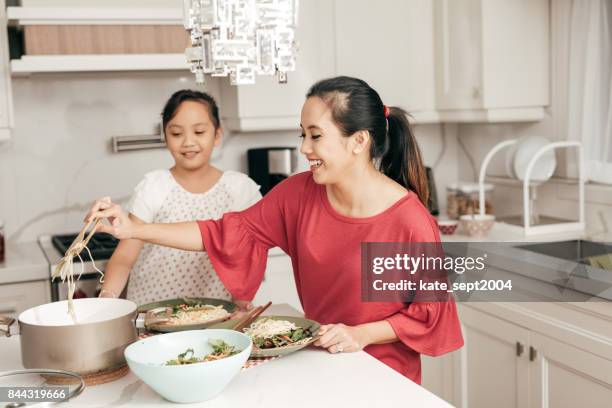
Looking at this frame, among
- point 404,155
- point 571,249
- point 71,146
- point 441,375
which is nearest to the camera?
point 404,155

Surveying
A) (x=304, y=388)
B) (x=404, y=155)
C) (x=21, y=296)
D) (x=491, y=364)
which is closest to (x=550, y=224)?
(x=491, y=364)

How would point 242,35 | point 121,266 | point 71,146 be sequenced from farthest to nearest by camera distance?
point 71,146 < point 121,266 < point 242,35

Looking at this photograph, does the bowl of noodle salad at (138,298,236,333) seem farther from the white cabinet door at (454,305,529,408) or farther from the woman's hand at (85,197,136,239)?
the white cabinet door at (454,305,529,408)

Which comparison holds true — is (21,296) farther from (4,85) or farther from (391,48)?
(391,48)

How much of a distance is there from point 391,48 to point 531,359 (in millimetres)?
1472

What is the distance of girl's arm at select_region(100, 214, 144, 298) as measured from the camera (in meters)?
2.12

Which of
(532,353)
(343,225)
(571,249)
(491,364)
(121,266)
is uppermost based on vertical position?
(343,225)

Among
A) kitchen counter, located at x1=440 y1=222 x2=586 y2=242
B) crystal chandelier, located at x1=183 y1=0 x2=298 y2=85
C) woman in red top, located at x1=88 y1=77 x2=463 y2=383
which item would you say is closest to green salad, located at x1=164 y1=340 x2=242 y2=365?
woman in red top, located at x1=88 y1=77 x2=463 y2=383

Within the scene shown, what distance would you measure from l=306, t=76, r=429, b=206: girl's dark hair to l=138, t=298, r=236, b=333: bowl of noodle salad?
0.51m

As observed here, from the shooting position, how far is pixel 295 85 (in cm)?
311

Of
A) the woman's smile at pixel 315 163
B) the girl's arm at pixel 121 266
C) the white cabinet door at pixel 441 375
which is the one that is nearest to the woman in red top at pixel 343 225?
the woman's smile at pixel 315 163

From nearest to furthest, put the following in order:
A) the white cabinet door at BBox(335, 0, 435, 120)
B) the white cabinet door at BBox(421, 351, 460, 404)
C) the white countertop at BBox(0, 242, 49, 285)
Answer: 1. the white countertop at BBox(0, 242, 49, 285)
2. the white cabinet door at BBox(421, 351, 460, 404)
3. the white cabinet door at BBox(335, 0, 435, 120)

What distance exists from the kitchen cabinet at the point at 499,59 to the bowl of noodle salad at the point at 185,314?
1693mm

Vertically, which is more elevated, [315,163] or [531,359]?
[315,163]
